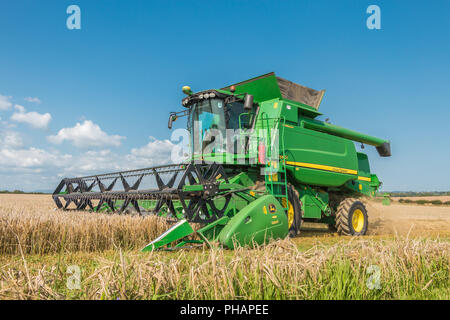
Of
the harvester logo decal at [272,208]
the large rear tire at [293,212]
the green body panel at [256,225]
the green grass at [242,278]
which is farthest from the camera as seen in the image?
the large rear tire at [293,212]

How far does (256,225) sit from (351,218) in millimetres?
4152

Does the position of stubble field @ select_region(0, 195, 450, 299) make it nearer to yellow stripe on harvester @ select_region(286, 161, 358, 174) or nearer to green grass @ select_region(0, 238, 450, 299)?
green grass @ select_region(0, 238, 450, 299)

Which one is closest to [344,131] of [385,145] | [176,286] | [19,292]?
[385,145]

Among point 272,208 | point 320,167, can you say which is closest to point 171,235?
point 272,208

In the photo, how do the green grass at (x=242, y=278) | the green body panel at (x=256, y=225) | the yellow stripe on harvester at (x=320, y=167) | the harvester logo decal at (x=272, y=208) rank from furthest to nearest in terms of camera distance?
the yellow stripe on harvester at (x=320, y=167)
the harvester logo decal at (x=272, y=208)
the green body panel at (x=256, y=225)
the green grass at (x=242, y=278)

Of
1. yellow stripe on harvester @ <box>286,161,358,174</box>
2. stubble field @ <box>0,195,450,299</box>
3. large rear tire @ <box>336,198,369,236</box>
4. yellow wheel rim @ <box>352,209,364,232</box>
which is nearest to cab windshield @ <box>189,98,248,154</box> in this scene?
yellow stripe on harvester @ <box>286,161,358,174</box>

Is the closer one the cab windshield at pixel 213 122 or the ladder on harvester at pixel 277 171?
the ladder on harvester at pixel 277 171

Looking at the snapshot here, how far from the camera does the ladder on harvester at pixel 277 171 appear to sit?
6.52m

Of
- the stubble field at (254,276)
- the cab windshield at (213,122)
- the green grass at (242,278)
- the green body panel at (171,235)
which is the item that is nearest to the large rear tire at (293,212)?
the cab windshield at (213,122)

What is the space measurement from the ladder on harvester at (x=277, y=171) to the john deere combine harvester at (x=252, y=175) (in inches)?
0.8

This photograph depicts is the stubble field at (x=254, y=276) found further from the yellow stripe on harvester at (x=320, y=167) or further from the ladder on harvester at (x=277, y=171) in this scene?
the yellow stripe on harvester at (x=320, y=167)

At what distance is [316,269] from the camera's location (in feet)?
8.14

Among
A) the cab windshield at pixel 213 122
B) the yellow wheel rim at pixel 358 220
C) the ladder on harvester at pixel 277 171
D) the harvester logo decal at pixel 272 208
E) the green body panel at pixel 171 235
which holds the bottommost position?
the yellow wheel rim at pixel 358 220
